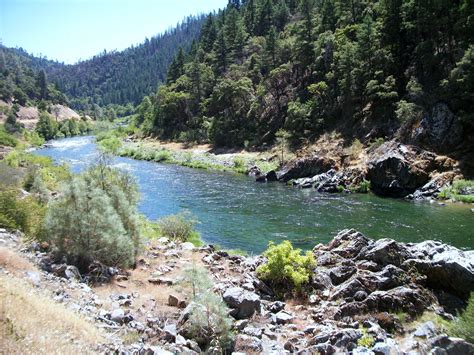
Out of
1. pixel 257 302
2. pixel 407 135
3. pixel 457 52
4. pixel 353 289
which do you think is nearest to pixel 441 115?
pixel 407 135

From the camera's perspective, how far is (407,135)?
1747 inches

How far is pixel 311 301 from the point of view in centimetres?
1465

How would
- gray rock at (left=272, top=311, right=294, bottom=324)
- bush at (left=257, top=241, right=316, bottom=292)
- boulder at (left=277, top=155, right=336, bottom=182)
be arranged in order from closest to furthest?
gray rock at (left=272, top=311, right=294, bottom=324) → bush at (left=257, top=241, right=316, bottom=292) → boulder at (left=277, top=155, right=336, bottom=182)

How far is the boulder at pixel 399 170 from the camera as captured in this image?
3962 cm

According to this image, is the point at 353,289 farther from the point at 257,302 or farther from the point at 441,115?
the point at 441,115

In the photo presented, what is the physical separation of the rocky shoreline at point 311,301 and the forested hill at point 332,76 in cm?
3205

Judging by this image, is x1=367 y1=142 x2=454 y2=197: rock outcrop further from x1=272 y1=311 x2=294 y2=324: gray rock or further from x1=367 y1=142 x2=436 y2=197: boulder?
x1=272 y1=311 x2=294 y2=324: gray rock

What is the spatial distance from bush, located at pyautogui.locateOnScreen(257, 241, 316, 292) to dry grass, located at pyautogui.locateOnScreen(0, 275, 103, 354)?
25.8 feet

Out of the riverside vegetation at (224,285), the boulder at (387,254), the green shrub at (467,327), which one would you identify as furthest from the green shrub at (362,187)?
the green shrub at (467,327)

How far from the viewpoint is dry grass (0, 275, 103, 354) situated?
7.11 meters

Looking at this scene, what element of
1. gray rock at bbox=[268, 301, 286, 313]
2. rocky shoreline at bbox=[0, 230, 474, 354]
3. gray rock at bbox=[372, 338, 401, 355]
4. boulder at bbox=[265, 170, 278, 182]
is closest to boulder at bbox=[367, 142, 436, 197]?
boulder at bbox=[265, 170, 278, 182]

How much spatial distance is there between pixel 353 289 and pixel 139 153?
210 ft

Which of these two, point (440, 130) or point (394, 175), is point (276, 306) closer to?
point (394, 175)

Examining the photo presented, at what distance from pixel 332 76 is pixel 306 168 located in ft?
59.0
